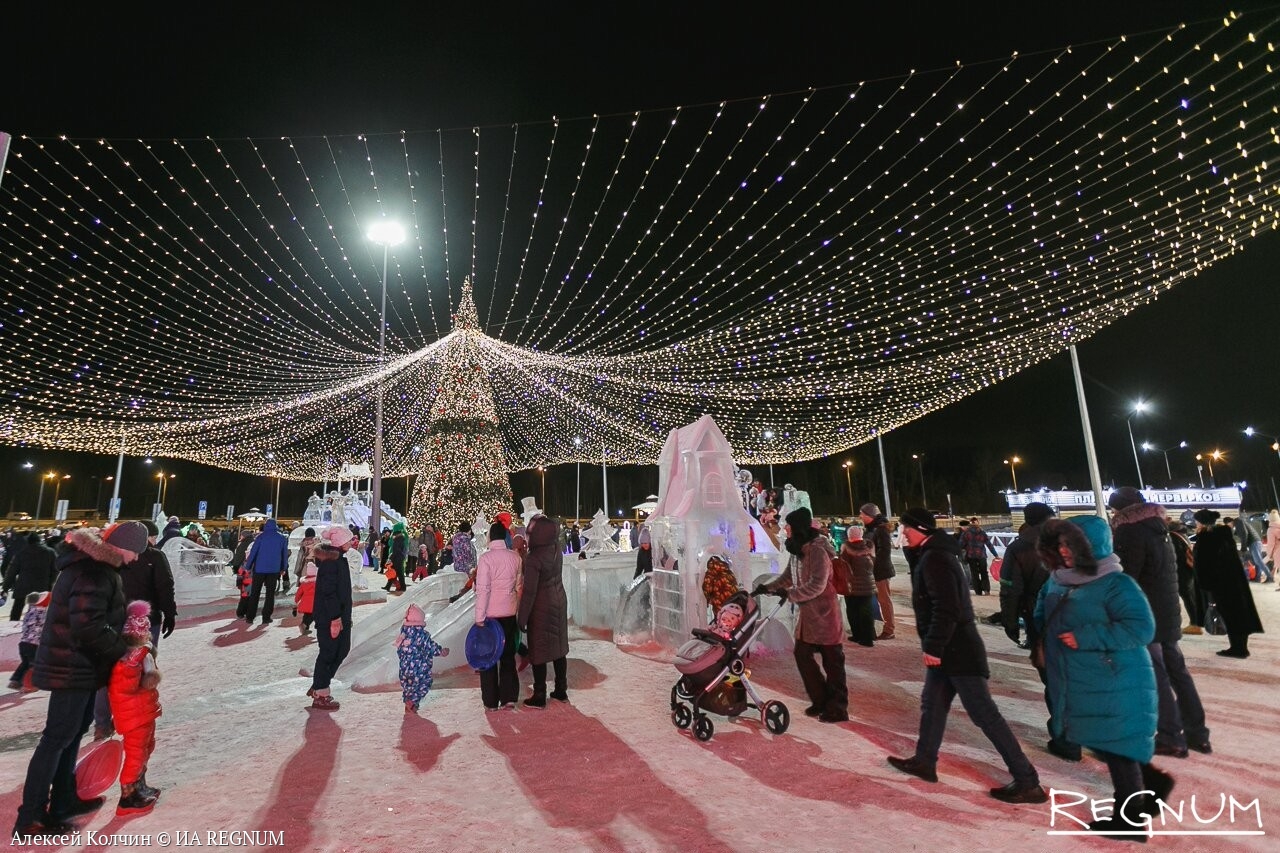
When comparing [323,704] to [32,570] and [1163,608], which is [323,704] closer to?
[32,570]

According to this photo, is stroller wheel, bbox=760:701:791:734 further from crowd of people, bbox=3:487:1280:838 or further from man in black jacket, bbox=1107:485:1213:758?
man in black jacket, bbox=1107:485:1213:758

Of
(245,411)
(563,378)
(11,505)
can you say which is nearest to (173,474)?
(11,505)

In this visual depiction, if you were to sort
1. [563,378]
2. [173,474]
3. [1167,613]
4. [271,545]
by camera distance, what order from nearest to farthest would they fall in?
[1167,613], [271,545], [563,378], [173,474]

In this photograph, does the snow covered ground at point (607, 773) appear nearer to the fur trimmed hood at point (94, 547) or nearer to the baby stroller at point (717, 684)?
the baby stroller at point (717, 684)

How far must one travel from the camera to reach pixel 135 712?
308 centimetres

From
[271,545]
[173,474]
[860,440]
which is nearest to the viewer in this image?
[271,545]

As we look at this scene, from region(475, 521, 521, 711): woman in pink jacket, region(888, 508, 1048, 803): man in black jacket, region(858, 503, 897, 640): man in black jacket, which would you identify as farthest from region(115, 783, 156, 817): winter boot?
region(858, 503, 897, 640): man in black jacket

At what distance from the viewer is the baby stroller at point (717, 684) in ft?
13.9

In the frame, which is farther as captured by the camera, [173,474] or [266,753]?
[173,474]

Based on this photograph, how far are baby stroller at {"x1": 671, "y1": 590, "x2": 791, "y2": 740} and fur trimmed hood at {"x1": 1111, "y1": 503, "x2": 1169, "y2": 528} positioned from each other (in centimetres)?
265

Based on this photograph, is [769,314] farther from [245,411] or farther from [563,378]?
[245,411]

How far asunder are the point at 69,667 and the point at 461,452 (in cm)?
1636

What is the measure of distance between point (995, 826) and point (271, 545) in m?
9.78

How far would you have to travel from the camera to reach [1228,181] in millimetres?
6203
